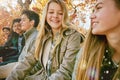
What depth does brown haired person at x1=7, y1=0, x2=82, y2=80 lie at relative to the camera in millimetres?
2092

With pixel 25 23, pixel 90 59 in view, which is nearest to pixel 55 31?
pixel 25 23

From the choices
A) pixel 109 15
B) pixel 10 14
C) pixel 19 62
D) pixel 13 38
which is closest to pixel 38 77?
pixel 19 62

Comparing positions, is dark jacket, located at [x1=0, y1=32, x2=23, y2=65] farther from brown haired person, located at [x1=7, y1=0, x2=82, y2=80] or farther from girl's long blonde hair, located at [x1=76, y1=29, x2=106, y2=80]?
girl's long blonde hair, located at [x1=76, y1=29, x2=106, y2=80]

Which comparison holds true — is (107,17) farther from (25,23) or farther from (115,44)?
(25,23)

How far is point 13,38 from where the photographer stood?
244 centimetres

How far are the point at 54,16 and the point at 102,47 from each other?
857 millimetres

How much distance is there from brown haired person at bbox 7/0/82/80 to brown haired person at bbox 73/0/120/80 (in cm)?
62

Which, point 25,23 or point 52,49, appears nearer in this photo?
point 52,49

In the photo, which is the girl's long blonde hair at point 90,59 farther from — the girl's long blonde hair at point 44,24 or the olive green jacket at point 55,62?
the girl's long blonde hair at point 44,24

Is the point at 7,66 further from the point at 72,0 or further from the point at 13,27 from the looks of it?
the point at 72,0

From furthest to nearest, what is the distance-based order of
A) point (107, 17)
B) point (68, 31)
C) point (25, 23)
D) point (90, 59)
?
point (25, 23)
point (68, 31)
point (107, 17)
point (90, 59)

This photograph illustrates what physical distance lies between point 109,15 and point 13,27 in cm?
111

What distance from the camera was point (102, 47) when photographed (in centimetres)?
141

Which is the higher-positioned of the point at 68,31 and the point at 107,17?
the point at 107,17
